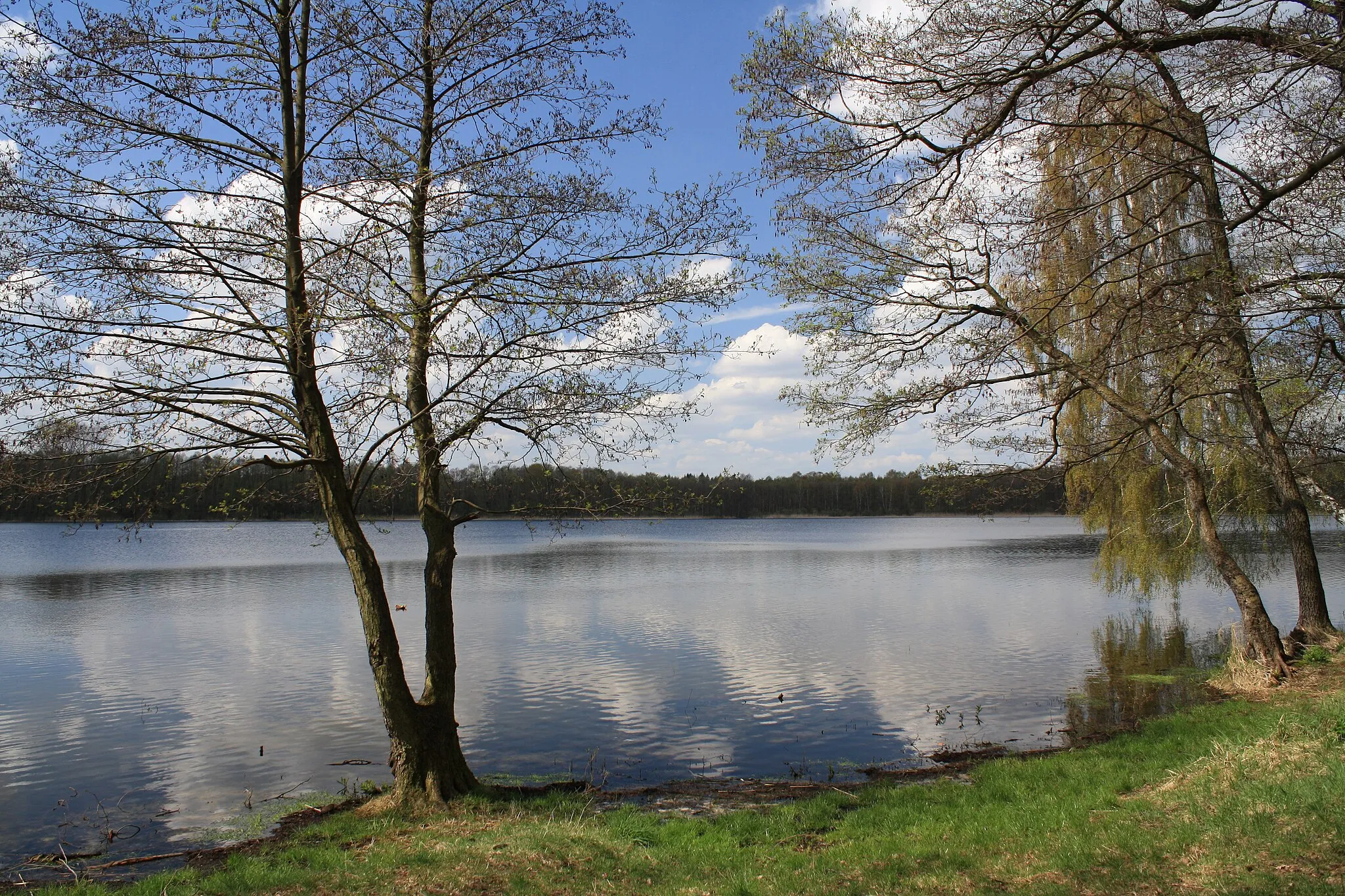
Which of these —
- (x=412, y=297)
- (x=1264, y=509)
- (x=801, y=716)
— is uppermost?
(x=412, y=297)

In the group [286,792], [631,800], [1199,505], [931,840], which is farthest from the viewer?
[1199,505]

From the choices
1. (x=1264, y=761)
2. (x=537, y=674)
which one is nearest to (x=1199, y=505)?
(x=1264, y=761)

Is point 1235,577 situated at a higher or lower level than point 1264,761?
higher

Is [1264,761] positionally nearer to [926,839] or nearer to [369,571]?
[926,839]

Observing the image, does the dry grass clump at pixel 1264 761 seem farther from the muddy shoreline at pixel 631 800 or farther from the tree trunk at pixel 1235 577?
the tree trunk at pixel 1235 577

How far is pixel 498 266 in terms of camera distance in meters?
8.23

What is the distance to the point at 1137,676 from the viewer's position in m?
15.5

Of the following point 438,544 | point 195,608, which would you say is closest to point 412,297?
point 438,544

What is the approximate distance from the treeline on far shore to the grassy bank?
120 inches

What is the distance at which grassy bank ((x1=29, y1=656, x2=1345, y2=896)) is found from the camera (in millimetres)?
5367

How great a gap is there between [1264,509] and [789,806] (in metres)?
14.7

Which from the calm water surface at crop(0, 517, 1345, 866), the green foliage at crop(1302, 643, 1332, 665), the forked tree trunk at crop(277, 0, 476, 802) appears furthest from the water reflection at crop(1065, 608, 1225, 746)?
the forked tree trunk at crop(277, 0, 476, 802)

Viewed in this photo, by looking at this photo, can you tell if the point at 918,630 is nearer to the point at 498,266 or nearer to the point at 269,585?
the point at 498,266

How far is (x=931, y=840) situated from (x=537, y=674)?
11.3 metres
